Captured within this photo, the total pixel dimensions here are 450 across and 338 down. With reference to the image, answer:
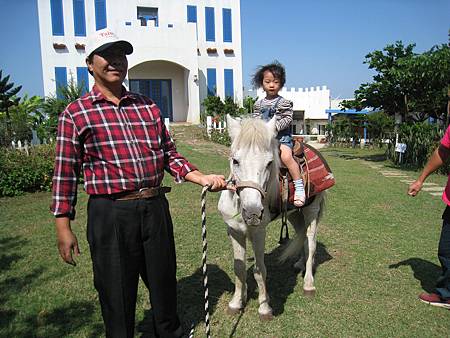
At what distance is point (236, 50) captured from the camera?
74.2 ft

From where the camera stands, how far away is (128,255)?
2236mm

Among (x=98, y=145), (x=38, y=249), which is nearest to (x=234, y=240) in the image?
(x=98, y=145)

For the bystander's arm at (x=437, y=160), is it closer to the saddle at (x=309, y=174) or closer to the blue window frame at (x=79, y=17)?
the saddle at (x=309, y=174)

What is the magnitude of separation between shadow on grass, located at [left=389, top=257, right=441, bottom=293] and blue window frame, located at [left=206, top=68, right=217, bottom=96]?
18.7 meters

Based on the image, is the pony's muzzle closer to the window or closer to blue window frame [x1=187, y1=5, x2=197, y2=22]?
the window

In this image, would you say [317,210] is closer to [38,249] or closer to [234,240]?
[234,240]

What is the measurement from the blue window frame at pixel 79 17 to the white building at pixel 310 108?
58.7 feet

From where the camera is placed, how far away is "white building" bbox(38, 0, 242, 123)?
19.0 m

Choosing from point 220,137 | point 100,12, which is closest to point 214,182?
point 220,137

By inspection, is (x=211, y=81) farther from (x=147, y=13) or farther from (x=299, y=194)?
(x=299, y=194)

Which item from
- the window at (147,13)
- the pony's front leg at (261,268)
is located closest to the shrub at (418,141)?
the pony's front leg at (261,268)

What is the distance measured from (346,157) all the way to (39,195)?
12.9 metres

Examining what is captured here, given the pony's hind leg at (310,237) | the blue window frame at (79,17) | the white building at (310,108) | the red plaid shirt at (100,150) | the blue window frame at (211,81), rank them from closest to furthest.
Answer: the red plaid shirt at (100,150)
the pony's hind leg at (310,237)
the blue window frame at (79,17)
the blue window frame at (211,81)
the white building at (310,108)

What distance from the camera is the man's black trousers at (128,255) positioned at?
214 cm
